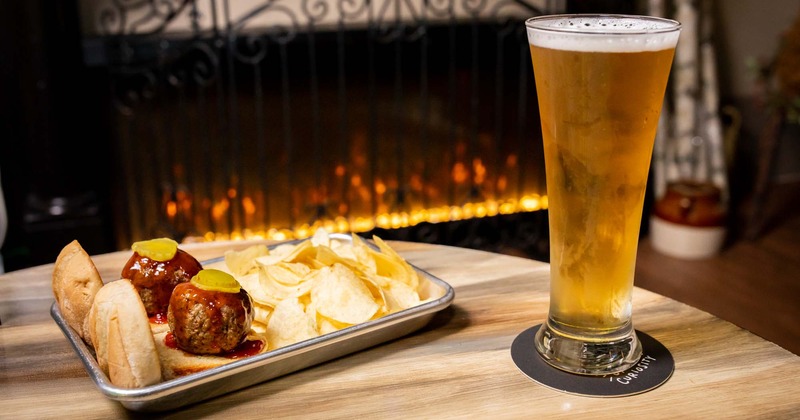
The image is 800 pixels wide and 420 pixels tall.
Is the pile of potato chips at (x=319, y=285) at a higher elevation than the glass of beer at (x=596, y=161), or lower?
lower

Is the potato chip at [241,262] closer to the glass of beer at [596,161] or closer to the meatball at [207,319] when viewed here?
the meatball at [207,319]

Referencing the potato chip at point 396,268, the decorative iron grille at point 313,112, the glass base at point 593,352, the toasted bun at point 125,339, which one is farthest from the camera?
the decorative iron grille at point 313,112

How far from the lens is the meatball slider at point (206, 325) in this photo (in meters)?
0.75

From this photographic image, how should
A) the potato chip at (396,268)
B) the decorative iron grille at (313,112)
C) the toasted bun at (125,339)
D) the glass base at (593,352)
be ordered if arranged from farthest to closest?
the decorative iron grille at (313,112), the potato chip at (396,268), the glass base at (593,352), the toasted bun at (125,339)

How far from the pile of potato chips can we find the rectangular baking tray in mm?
25

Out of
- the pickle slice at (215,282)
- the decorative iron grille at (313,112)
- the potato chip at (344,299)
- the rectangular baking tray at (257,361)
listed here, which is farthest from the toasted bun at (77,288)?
the decorative iron grille at (313,112)

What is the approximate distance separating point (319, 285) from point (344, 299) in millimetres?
47

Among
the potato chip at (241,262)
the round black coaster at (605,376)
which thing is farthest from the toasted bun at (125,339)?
the round black coaster at (605,376)

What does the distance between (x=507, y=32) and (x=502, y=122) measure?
37 cm

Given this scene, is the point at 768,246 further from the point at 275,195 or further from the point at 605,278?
the point at 605,278

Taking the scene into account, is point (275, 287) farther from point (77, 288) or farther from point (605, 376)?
point (605, 376)

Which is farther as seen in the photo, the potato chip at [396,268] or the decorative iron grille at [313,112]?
the decorative iron grille at [313,112]

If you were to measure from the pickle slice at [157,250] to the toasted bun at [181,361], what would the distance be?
0.11 meters

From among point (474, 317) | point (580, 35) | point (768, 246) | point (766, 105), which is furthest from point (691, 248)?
point (580, 35)
